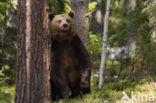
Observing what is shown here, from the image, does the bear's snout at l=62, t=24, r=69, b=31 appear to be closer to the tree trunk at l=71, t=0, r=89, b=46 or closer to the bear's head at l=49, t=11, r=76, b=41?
the bear's head at l=49, t=11, r=76, b=41

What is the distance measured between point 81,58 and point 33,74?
153cm

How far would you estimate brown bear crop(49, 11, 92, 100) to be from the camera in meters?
5.04

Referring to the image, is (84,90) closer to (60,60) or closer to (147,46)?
(60,60)

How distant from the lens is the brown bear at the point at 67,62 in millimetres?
5043

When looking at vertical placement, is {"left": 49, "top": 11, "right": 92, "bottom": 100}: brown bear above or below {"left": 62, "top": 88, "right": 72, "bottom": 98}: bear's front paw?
above

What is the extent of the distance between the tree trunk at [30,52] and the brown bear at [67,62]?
0.74 metres

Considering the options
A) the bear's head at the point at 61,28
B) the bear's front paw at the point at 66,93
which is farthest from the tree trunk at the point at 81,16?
the bear's front paw at the point at 66,93

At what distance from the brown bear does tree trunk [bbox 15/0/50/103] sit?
0.74 metres

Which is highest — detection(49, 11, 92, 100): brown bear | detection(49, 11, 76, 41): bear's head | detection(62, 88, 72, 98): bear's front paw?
detection(49, 11, 76, 41): bear's head

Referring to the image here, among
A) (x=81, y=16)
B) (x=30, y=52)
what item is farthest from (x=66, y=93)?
(x=81, y=16)

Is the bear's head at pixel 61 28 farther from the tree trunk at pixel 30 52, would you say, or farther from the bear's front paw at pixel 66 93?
the bear's front paw at pixel 66 93

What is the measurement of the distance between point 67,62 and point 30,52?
131 centimetres

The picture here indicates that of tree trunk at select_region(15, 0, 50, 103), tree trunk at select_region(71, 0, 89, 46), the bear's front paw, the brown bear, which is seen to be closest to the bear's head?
the brown bear

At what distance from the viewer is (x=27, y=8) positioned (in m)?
4.26
